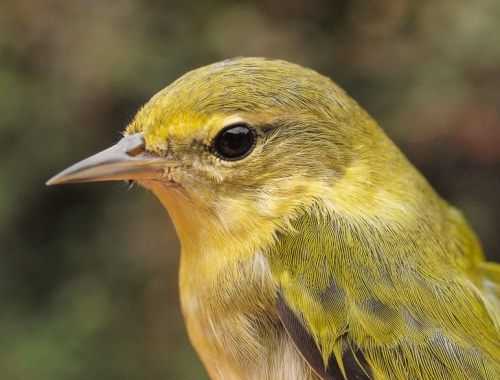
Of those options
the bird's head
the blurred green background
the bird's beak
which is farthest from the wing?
the blurred green background

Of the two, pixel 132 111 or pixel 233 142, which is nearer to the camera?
pixel 233 142

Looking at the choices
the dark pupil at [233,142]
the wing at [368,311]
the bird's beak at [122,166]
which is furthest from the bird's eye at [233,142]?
the wing at [368,311]

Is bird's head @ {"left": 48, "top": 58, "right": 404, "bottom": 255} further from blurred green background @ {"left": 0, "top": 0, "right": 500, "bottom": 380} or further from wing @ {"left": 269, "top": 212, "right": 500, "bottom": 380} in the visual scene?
blurred green background @ {"left": 0, "top": 0, "right": 500, "bottom": 380}

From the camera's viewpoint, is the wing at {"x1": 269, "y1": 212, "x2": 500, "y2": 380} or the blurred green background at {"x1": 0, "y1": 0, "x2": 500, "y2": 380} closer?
the wing at {"x1": 269, "y1": 212, "x2": 500, "y2": 380}

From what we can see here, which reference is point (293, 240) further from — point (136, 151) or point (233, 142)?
point (136, 151)

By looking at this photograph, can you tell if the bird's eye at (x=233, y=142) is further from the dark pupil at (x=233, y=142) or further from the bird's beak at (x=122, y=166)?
the bird's beak at (x=122, y=166)

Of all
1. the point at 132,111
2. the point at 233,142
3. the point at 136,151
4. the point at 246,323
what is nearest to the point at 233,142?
the point at 233,142
